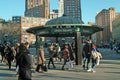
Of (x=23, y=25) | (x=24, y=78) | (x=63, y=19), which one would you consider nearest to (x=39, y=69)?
(x=24, y=78)

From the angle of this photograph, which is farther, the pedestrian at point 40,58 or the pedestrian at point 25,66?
the pedestrian at point 40,58

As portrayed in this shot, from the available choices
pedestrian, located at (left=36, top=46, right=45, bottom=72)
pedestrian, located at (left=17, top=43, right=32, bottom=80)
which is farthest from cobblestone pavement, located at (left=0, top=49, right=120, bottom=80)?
pedestrian, located at (left=17, top=43, right=32, bottom=80)

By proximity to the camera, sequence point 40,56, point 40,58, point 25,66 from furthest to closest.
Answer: point 40,58
point 40,56
point 25,66

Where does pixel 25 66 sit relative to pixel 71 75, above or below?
above

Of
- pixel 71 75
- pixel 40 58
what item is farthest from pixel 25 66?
pixel 40 58

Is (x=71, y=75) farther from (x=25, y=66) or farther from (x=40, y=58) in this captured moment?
(x=25, y=66)

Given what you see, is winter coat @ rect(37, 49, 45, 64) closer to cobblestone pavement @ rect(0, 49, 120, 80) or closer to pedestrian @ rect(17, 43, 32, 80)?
cobblestone pavement @ rect(0, 49, 120, 80)

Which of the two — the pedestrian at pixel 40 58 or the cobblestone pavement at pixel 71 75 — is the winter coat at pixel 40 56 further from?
the cobblestone pavement at pixel 71 75

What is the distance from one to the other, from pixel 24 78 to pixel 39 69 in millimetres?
9810

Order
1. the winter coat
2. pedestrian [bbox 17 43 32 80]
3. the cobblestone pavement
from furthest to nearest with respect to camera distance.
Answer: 1. the winter coat
2. the cobblestone pavement
3. pedestrian [bbox 17 43 32 80]

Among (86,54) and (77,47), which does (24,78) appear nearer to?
(86,54)

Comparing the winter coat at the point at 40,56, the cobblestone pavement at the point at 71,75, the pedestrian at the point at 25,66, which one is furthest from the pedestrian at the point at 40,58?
the pedestrian at the point at 25,66

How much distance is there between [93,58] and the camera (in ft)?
68.5

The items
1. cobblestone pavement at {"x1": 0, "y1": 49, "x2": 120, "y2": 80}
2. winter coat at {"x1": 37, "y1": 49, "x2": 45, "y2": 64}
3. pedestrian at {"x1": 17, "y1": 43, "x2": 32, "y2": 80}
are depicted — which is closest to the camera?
pedestrian at {"x1": 17, "y1": 43, "x2": 32, "y2": 80}
